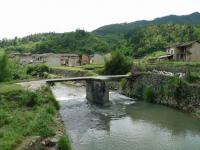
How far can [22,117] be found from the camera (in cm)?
2511

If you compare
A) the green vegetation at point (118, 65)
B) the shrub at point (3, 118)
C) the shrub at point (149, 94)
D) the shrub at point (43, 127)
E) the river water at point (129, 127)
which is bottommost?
the river water at point (129, 127)

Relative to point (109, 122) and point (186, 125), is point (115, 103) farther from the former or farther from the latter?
point (186, 125)

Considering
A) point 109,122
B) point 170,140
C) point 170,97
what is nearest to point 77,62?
point 170,97

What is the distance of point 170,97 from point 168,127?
1155 centimetres

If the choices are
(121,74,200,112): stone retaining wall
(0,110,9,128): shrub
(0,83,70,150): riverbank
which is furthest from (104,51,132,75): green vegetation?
(0,110,9,128): shrub

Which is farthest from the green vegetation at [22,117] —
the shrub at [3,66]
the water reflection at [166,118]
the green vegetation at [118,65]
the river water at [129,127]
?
the green vegetation at [118,65]

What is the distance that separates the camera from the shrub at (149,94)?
49.6 m

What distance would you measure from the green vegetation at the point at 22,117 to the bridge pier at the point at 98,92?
14418mm

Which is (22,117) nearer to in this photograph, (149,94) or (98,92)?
(98,92)

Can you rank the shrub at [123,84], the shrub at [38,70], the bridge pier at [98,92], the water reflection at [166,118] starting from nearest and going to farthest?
the water reflection at [166,118] < the bridge pier at [98,92] < the shrub at [123,84] < the shrub at [38,70]

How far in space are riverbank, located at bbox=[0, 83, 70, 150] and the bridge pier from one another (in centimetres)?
1697

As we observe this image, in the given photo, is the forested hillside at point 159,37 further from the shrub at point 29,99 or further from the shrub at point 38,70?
the shrub at point 29,99

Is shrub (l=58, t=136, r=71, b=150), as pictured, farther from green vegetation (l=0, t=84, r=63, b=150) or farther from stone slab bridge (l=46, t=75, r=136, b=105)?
stone slab bridge (l=46, t=75, r=136, b=105)

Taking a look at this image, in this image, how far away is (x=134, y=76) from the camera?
56.6 metres
